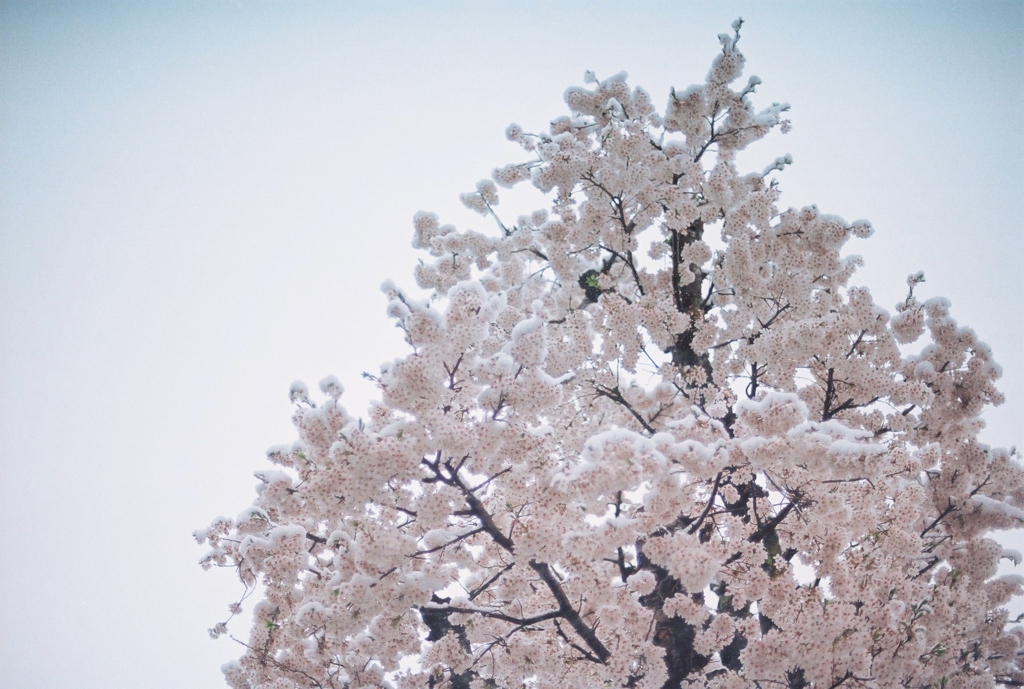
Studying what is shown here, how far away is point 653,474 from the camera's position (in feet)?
18.0

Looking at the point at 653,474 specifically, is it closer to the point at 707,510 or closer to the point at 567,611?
the point at 707,510

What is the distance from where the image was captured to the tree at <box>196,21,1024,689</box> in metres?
5.82

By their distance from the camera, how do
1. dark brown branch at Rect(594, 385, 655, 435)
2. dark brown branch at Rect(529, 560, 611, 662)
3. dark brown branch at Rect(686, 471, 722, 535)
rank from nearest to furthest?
dark brown branch at Rect(686, 471, 722, 535) < dark brown branch at Rect(529, 560, 611, 662) < dark brown branch at Rect(594, 385, 655, 435)

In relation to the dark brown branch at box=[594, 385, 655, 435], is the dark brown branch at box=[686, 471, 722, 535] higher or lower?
lower

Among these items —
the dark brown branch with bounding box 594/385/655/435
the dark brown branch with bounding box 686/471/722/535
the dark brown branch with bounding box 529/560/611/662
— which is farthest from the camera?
the dark brown branch with bounding box 594/385/655/435

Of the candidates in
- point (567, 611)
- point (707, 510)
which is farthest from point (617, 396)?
point (567, 611)

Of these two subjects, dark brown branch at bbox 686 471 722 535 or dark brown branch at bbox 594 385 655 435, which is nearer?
dark brown branch at bbox 686 471 722 535

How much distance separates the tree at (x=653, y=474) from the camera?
19.1 feet

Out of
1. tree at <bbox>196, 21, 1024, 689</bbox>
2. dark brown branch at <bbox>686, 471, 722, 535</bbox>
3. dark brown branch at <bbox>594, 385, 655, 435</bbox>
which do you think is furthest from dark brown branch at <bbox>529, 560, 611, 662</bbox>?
dark brown branch at <bbox>594, 385, 655, 435</bbox>

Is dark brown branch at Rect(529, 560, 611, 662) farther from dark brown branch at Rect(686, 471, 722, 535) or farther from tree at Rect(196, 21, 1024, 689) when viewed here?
dark brown branch at Rect(686, 471, 722, 535)

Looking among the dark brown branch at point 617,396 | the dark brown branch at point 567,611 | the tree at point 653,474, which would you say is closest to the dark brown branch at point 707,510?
the tree at point 653,474

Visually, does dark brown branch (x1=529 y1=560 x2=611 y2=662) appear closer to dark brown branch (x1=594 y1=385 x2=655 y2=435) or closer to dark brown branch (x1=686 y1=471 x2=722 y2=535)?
dark brown branch (x1=686 y1=471 x2=722 y2=535)

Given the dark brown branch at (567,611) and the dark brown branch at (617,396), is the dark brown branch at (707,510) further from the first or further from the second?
the dark brown branch at (617,396)

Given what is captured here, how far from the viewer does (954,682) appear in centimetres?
820
